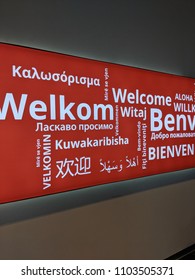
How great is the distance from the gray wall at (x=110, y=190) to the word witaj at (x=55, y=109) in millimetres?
355

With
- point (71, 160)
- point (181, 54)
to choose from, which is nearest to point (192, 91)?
point (181, 54)

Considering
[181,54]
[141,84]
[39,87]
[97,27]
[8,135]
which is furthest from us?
[181,54]

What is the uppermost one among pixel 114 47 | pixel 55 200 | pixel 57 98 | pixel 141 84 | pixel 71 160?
pixel 114 47

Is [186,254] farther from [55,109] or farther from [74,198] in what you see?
[55,109]

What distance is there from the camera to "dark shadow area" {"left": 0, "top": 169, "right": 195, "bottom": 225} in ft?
6.73

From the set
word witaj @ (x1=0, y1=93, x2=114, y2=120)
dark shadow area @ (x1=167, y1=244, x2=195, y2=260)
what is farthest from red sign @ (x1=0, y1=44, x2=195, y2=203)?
dark shadow area @ (x1=167, y1=244, x2=195, y2=260)

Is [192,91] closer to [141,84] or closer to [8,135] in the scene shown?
[141,84]

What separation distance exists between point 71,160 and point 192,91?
65.7 inches

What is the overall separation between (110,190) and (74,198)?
1.17 ft

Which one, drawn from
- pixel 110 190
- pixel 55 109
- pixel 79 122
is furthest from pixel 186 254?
pixel 55 109

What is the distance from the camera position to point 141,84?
9.27 ft

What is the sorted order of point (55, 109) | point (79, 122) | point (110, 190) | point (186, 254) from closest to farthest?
point (55, 109) < point (79, 122) < point (110, 190) < point (186, 254)

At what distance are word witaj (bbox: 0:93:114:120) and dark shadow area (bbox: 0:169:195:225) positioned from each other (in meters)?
0.52

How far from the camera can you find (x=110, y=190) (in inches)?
103
